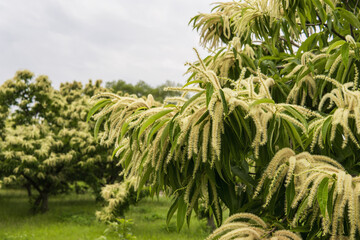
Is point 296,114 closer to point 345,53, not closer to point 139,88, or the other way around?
point 345,53

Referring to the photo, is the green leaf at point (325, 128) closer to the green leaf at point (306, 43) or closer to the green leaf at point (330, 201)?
the green leaf at point (330, 201)

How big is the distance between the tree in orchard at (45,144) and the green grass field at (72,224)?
1033 millimetres

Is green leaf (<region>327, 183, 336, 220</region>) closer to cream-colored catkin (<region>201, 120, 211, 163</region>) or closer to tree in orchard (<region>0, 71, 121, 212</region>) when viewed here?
cream-colored catkin (<region>201, 120, 211, 163</region>)

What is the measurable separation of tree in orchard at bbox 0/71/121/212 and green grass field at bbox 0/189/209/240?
1033 mm

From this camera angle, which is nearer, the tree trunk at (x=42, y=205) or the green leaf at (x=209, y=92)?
the green leaf at (x=209, y=92)

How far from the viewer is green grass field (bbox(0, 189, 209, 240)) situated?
30.2 feet

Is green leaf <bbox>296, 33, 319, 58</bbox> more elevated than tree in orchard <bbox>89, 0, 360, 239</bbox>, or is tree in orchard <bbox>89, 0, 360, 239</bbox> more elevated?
green leaf <bbox>296, 33, 319, 58</bbox>

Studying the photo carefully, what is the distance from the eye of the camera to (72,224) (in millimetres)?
11227

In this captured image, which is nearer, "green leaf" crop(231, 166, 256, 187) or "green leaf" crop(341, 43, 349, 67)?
"green leaf" crop(341, 43, 349, 67)

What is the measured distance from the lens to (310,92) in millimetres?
2082

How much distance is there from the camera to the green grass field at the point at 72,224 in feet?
30.2

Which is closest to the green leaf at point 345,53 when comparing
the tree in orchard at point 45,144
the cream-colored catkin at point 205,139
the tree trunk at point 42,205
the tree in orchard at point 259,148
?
the tree in orchard at point 259,148

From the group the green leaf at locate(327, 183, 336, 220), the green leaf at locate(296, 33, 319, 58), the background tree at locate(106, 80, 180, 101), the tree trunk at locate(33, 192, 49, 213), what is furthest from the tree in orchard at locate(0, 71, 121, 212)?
the background tree at locate(106, 80, 180, 101)

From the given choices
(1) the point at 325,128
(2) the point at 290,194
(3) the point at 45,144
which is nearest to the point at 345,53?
(1) the point at 325,128
